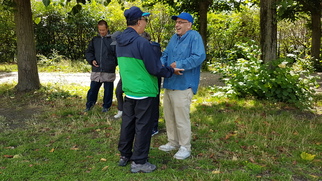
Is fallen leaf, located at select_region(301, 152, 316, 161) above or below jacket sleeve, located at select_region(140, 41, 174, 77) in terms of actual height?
below

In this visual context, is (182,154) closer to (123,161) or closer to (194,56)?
(123,161)

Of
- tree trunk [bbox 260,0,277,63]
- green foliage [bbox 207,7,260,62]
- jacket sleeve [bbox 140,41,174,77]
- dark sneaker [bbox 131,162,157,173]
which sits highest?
green foliage [bbox 207,7,260,62]

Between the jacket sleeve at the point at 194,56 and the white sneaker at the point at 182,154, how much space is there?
1.09 m

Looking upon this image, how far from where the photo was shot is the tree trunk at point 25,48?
322 inches

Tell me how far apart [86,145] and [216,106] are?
3345 mm

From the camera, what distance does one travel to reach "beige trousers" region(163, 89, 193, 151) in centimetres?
392

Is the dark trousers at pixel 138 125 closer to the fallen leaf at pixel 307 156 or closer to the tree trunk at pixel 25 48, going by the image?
the fallen leaf at pixel 307 156

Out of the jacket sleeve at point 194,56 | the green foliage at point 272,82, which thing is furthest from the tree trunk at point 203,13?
the jacket sleeve at point 194,56

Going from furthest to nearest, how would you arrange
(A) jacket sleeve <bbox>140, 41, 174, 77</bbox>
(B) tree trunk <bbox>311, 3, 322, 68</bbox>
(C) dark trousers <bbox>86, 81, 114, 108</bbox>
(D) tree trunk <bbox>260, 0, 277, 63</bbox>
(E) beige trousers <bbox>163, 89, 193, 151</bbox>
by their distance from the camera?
1. (B) tree trunk <bbox>311, 3, 322, 68</bbox>
2. (D) tree trunk <bbox>260, 0, 277, 63</bbox>
3. (C) dark trousers <bbox>86, 81, 114, 108</bbox>
4. (E) beige trousers <bbox>163, 89, 193, 151</bbox>
5. (A) jacket sleeve <bbox>140, 41, 174, 77</bbox>

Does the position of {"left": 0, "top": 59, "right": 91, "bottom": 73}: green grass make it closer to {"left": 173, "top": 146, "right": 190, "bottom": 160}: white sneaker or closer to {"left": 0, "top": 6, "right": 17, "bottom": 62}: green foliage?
{"left": 0, "top": 6, "right": 17, "bottom": 62}: green foliage

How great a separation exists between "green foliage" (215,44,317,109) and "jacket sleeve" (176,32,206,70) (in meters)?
3.77

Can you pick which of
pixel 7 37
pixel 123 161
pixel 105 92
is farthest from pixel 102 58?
pixel 7 37

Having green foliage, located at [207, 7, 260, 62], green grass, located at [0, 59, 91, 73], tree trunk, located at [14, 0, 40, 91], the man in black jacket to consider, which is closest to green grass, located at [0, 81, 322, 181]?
the man in black jacket

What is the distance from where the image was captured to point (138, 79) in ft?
11.1
